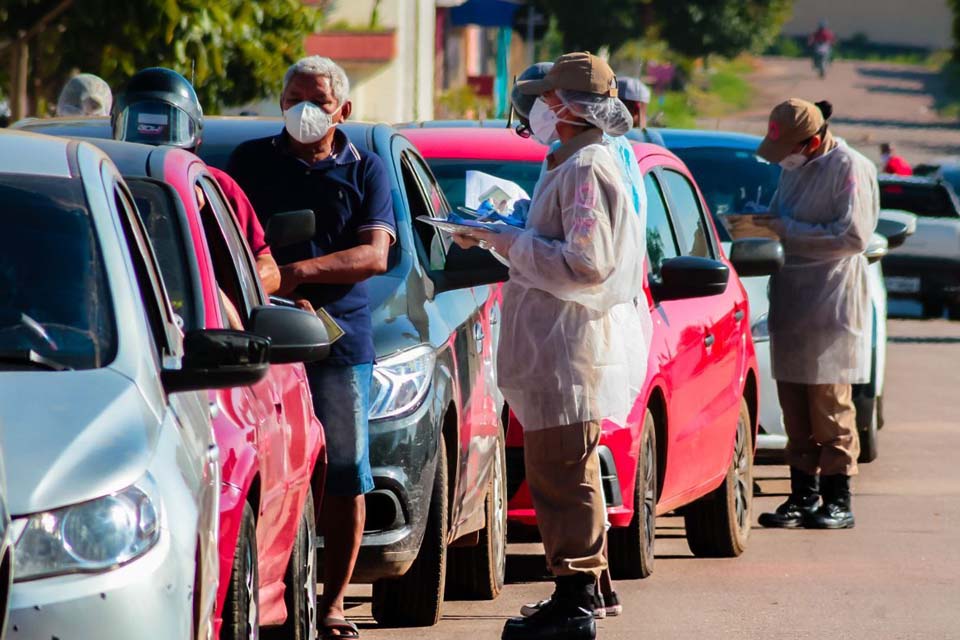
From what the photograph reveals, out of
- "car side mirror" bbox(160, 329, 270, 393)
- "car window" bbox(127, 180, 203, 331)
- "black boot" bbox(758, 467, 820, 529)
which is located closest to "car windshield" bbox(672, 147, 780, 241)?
"black boot" bbox(758, 467, 820, 529)

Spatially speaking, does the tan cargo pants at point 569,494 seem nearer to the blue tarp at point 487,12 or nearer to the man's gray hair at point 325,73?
the man's gray hair at point 325,73

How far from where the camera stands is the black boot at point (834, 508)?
1153 cm

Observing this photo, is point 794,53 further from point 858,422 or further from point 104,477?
point 104,477

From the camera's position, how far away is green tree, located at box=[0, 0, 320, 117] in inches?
667

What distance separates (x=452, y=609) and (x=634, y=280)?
74.0 inches

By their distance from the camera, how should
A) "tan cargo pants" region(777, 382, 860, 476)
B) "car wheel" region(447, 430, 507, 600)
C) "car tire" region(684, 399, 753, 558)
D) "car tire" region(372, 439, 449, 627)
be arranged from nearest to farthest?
1. "car tire" region(372, 439, 449, 627)
2. "car wheel" region(447, 430, 507, 600)
3. "car tire" region(684, 399, 753, 558)
4. "tan cargo pants" region(777, 382, 860, 476)

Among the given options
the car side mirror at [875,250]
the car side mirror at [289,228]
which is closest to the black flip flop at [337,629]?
the car side mirror at [289,228]

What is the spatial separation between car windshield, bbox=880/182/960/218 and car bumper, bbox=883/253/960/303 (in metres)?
0.55

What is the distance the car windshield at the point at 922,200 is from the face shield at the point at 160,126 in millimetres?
19426

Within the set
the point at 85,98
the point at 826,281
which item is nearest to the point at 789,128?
the point at 826,281

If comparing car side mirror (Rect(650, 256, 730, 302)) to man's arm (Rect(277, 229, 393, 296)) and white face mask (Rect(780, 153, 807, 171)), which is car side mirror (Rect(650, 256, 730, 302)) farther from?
white face mask (Rect(780, 153, 807, 171))

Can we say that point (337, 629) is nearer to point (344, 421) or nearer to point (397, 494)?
point (397, 494)

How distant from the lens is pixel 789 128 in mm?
11477

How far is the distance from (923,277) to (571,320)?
A: 20.4 metres
